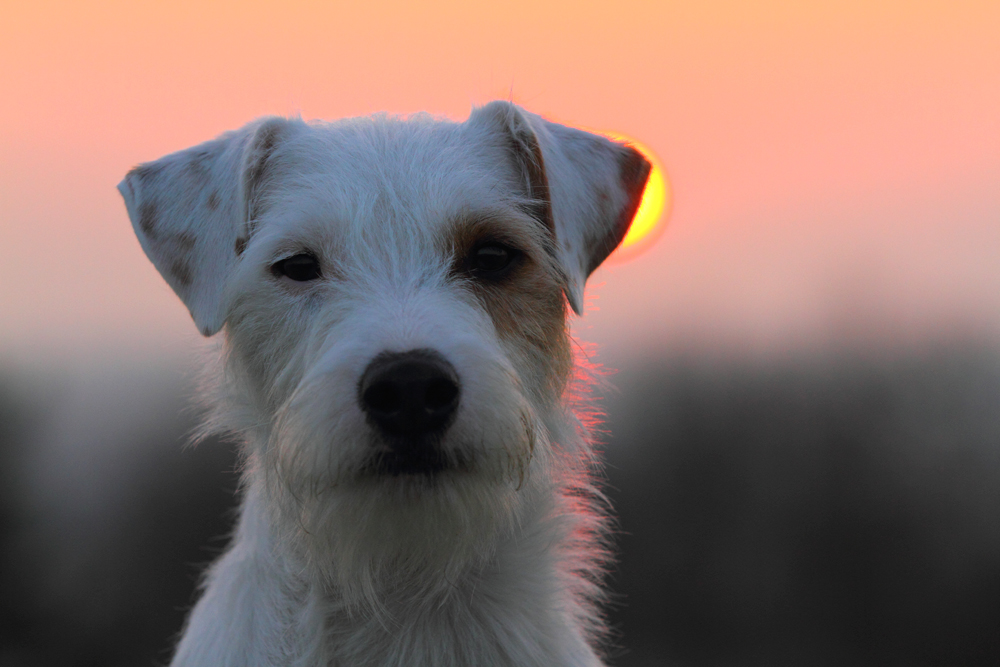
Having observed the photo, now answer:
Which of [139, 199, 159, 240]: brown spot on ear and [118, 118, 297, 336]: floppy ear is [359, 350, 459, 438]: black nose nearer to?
[118, 118, 297, 336]: floppy ear

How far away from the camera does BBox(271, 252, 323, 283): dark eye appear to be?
346 centimetres

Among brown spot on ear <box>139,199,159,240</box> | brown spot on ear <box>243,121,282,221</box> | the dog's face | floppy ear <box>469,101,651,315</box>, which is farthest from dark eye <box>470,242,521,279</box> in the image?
brown spot on ear <box>139,199,159,240</box>

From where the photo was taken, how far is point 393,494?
2.98 metres

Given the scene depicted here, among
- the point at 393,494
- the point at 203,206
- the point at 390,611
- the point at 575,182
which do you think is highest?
the point at 575,182

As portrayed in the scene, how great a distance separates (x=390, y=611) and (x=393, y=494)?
0.66 metres

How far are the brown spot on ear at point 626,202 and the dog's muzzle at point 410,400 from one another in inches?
54.1

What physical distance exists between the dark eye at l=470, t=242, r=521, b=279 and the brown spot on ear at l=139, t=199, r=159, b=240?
168cm

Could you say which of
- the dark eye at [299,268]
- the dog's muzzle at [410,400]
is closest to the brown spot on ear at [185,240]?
the dark eye at [299,268]

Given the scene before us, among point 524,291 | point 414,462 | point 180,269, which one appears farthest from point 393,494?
point 180,269

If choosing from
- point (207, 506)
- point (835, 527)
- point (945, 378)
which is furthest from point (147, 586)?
point (945, 378)

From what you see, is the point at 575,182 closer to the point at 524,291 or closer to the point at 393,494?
the point at 524,291

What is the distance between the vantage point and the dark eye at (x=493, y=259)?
140 inches

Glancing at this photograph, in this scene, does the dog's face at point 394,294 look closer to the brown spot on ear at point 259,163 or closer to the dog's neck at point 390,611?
the brown spot on ear at point 259,163

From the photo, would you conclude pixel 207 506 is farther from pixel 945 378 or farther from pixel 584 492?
pixel 945 378
